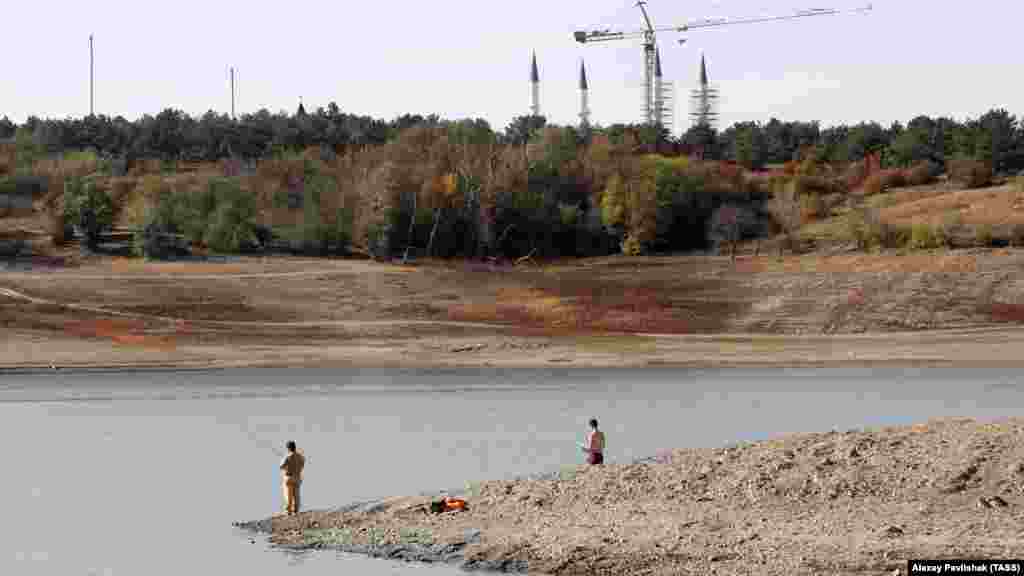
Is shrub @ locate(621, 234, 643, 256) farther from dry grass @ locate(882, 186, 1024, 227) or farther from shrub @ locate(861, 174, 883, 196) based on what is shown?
shrub @ locate(861, 174, 883, 196)

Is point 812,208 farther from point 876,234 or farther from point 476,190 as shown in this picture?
point 476,190

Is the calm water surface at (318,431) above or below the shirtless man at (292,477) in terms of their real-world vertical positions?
below

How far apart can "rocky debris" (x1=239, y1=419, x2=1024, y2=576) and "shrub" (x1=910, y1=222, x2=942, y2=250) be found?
45.8 metres

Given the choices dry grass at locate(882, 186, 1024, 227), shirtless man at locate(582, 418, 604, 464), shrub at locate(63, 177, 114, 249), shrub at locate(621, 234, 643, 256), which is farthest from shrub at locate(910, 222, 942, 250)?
shirtless man at locate(582, 418, 604, 464)

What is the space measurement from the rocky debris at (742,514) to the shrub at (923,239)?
45759mm

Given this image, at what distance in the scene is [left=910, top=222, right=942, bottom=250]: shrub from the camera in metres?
74.1

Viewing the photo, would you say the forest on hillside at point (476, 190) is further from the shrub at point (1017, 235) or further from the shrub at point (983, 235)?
the shrub at point (1017, 235)

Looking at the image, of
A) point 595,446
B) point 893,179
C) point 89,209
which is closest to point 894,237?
point 893,179

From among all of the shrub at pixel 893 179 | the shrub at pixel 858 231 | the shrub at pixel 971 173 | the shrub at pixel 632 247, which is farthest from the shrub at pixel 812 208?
the shrub at pixel 893 179

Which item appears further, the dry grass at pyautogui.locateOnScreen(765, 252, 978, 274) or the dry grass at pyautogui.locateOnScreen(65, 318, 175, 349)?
the dry grass at pyautogui.locateOnScreen(765, 252, 978, 274)

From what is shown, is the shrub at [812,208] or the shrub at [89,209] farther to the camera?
the shrub at [812,208]

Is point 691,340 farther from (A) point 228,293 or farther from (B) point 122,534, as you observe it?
(B) point 122,534

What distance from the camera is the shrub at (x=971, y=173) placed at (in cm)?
9462

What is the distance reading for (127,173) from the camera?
99500 millimetres
